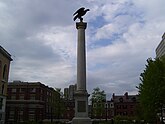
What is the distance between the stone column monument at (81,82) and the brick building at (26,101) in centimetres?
5643

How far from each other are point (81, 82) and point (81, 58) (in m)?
3.02

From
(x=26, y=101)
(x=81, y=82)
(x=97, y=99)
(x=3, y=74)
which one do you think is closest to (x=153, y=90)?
(x=81, y=82)

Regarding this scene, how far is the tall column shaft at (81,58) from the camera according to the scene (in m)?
29.6

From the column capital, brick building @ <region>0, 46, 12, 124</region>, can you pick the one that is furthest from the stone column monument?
brick building @ <region>0, 46, 12, 124</region>

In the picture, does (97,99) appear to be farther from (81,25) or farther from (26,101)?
(81,25)

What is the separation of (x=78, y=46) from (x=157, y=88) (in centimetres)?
1460

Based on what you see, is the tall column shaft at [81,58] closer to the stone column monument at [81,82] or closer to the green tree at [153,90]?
the stone column monument at [81,82]

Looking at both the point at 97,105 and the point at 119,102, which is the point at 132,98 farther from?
the point at 97,105

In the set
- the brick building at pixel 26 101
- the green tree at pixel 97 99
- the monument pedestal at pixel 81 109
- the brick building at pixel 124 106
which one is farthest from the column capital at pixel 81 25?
the brick building at pixel 124 106

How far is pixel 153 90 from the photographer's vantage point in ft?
121

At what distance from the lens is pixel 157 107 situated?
3781 cm

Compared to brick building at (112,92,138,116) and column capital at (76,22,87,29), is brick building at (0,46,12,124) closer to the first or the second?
column capital at (76,22,87,29)

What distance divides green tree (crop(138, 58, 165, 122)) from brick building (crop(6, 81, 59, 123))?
50.4m

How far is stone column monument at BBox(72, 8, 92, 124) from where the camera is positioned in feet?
91.6
